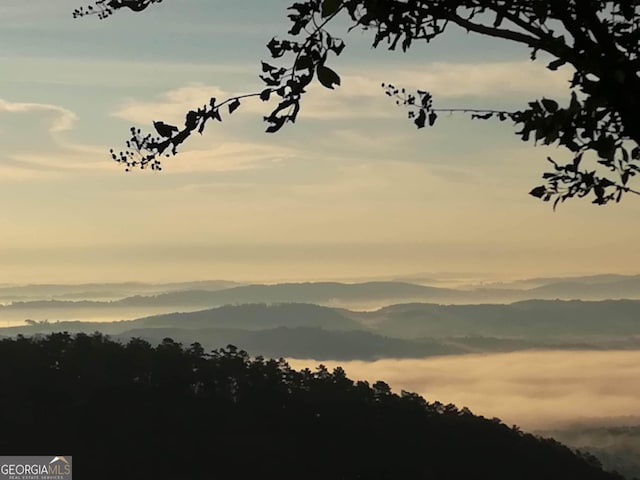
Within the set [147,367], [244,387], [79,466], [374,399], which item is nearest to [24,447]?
[79,466]

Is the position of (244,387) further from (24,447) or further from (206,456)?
(24,447)

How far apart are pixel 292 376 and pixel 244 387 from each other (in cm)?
597

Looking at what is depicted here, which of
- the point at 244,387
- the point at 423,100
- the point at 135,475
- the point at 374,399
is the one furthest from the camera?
the point at 374,399

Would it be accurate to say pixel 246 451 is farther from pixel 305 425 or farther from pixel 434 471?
pixel 434 471

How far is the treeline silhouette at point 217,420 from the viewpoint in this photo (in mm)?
83312

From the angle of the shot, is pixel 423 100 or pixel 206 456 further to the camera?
pixel 206 456

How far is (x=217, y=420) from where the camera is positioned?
92438 mm

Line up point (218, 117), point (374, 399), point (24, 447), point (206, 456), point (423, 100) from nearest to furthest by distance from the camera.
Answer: point (218, 117) → point (423, 100) → point (24, 447) → point (206, 456) → point (374, 399)

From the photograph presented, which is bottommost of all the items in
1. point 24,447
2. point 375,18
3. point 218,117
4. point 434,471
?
point 434,471

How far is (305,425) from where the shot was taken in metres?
96.3

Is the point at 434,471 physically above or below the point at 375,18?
below

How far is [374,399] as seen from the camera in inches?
4028

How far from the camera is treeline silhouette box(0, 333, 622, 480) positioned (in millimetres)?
83312

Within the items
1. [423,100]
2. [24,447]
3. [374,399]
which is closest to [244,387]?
[374,399]
